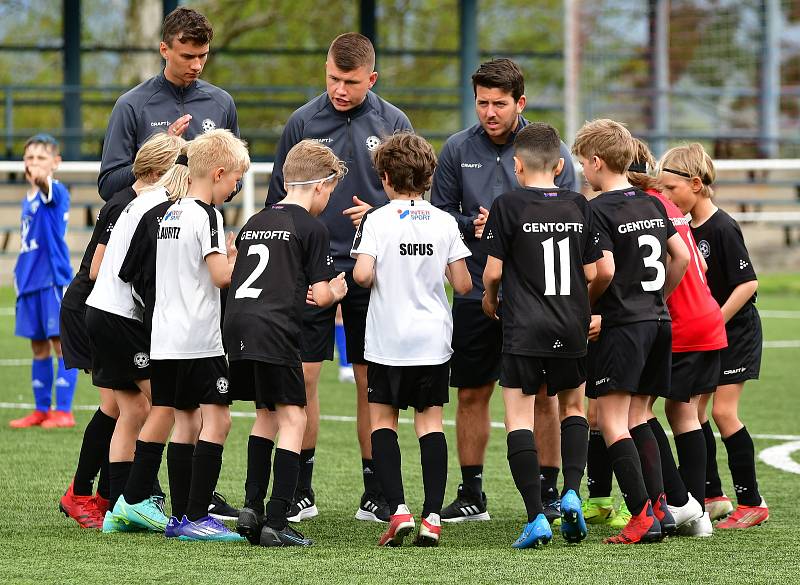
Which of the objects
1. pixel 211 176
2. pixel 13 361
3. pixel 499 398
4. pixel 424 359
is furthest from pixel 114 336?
pixel 13 361

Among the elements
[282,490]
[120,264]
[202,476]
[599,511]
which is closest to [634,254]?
[599,511]

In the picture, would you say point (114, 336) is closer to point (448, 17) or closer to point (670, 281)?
point (670, 281)

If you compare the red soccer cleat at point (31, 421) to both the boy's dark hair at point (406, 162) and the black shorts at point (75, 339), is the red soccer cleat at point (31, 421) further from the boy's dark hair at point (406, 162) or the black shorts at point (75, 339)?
the boy's dark hair at point (406, 162)

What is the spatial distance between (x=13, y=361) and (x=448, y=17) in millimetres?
27717

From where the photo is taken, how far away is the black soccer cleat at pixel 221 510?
6176 millimetres

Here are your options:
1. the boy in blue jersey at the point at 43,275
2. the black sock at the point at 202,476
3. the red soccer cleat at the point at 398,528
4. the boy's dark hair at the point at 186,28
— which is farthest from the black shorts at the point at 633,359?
the boy in blue jersey at the point at 43,275

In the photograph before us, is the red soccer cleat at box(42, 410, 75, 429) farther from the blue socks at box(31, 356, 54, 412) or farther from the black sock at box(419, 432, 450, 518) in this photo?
the black sock at box(419, 432, 450, 518)

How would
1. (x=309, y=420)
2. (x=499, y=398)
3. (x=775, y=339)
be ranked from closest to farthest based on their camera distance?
(x=309, y=420) → (x=499, y=398) → (x=775, y=339)

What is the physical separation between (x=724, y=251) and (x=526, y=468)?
1.46 m

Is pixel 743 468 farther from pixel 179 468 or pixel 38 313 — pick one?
pixel 38 313

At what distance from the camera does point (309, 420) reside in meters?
6.24

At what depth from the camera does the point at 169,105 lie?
641 cm

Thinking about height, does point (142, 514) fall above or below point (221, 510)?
above

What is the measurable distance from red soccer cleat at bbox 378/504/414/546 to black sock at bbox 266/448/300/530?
0.41 meters
